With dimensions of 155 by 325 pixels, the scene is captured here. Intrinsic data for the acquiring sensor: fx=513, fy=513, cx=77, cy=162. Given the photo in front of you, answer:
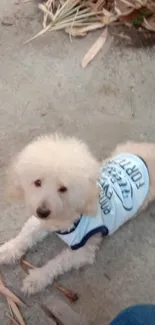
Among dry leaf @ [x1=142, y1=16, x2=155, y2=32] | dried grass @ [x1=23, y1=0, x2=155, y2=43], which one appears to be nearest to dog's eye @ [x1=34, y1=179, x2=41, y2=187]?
dried grass @ [x1=23, y1=0, x2=155, y2=43]

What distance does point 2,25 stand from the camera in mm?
2213

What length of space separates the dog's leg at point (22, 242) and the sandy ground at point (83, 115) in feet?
0.11

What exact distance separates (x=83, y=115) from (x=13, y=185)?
2.19ft

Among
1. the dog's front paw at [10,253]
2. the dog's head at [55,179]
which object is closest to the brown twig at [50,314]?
the dog's front paw at [10,253]

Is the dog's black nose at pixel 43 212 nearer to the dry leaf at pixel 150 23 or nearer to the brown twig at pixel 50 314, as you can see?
the brown twig at pixel 50 314

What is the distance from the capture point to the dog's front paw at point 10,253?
Answer: 1582 millimetres

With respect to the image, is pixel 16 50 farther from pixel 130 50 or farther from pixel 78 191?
pixel 78 191

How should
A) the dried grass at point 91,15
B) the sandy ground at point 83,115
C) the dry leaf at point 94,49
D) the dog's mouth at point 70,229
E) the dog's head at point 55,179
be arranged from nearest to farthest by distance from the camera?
the dog's head at point 55,179, the dog's mouth at point 70,229, the sandy ground at point 83,115, the dry leaf at point 94,49, the dried grass at point 91,15

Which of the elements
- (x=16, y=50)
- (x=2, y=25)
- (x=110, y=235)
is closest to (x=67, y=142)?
(x=110, y=235)

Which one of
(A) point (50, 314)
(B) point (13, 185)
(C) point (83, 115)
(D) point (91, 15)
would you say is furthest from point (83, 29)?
(A) point (50, 314)

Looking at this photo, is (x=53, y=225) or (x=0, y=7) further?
(x=0, y=7)

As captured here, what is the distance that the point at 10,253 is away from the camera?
1582mm

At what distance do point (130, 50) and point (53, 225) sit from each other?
0.99m

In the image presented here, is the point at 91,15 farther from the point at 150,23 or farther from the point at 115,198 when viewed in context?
the point at 115,198
